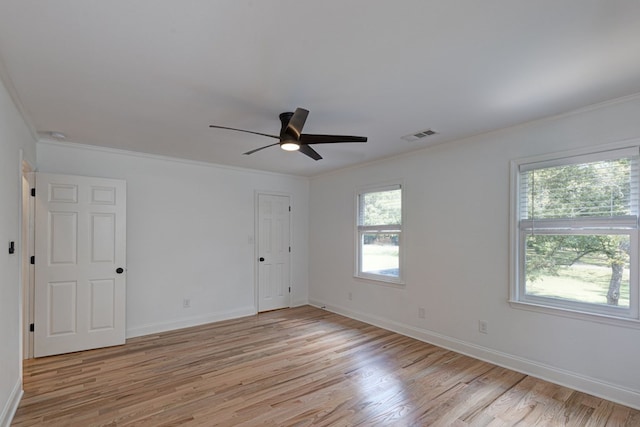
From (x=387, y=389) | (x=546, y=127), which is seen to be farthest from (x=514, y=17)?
(x=387, y=389)

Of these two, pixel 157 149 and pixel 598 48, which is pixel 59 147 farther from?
pixel 598 48

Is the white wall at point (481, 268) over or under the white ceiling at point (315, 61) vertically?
under

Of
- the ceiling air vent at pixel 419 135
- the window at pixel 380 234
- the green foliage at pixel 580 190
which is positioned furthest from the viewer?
the window at pixel 380 234

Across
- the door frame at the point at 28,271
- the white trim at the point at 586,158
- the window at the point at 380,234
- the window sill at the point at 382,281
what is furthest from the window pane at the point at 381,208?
the door frame at the point at 28,271

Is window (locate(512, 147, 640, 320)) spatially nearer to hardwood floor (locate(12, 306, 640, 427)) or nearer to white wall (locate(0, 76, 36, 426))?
hardwood floor (locate(12, 306, 640, 427))

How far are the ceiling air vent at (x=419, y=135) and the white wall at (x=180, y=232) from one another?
2.77 m

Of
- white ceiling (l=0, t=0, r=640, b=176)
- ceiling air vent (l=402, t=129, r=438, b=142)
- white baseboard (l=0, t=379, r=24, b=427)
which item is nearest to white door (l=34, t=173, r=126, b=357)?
white ceiling (l=0, t=0, r=640, b=176)

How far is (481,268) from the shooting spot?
356 cm

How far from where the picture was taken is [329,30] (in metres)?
1.71

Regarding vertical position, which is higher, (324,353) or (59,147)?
(59,147)

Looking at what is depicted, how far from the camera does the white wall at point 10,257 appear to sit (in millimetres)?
2262

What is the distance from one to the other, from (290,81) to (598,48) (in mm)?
1893

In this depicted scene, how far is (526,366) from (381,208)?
8.47 feet

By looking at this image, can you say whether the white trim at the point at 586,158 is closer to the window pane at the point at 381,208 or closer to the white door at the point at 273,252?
the window pane at the point at 381,208
